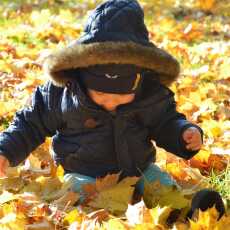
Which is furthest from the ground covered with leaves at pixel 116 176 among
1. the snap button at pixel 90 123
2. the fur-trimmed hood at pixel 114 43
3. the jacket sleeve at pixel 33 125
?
the fur-trimmed hood at pixel 114 43

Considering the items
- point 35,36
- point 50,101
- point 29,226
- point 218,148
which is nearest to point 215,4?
point 35,36

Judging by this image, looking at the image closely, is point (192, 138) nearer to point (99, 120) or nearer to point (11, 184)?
point (99, 120)

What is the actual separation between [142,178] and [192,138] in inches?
13.4

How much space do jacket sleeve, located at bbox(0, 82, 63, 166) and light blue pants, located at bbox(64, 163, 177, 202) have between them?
0.78ft

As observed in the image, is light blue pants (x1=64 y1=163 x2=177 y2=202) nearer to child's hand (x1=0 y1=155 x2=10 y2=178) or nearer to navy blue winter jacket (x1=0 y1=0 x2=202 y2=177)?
navy blue winter jacket (x1=0 y1=0 x2=202 y2=177)

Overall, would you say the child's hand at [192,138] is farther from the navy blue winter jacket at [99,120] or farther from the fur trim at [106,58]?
the fur trim at [106,58]

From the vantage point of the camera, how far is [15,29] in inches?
253

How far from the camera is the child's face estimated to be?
2.77 meters

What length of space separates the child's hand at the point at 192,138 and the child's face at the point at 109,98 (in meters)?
0.31

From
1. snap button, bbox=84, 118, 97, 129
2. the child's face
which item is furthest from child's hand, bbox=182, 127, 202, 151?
snap button, bbox=84, 118, 97, 129

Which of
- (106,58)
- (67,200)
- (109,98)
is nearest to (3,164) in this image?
(67,200)

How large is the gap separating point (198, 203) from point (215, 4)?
7.39m

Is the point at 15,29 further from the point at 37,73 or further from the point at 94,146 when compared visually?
the point at 94,146

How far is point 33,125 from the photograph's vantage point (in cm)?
296
